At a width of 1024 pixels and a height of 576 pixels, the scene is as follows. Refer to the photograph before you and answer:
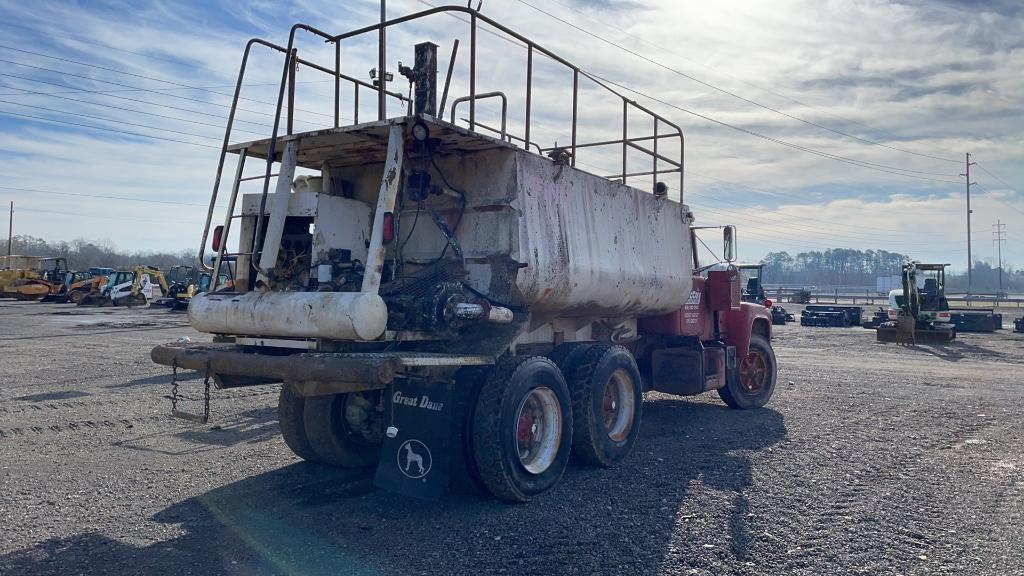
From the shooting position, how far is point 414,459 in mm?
5746

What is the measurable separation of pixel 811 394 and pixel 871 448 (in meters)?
4.20

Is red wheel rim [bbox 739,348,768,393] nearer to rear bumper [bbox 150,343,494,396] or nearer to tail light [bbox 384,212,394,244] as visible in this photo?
rear bumper [bbox 150,343,494,396]

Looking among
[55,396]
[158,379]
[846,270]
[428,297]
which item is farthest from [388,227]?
[846,270]

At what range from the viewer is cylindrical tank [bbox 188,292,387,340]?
5160 mm

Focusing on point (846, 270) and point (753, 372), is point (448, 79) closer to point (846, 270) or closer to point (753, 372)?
point (753, 372)

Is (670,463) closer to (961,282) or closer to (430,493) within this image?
(430,493)

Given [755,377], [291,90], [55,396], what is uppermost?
[291,90]

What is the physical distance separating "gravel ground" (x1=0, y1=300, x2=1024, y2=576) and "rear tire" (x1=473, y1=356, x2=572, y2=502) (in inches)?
8.4

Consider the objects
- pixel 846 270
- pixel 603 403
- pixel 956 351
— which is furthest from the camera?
pixel 846 270

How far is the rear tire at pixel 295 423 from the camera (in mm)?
6836

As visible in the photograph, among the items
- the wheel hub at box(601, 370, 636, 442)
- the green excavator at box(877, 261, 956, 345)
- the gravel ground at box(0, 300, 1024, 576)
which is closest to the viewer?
the gravel ground at box(0, 300, 1024, 576)

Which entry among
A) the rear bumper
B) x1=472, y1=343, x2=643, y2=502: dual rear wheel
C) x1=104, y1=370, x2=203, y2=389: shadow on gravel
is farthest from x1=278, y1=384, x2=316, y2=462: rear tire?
x1=104, y1=370, x2=203, y2=389: shadow on gravel

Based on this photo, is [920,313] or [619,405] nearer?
[619,405]

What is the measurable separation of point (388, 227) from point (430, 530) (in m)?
2.18
